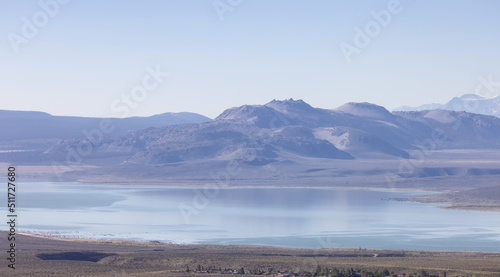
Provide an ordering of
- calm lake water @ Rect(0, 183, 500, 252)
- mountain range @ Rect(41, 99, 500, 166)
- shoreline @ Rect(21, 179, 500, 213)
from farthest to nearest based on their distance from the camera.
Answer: mountain range @ Rect(41, 99, 500, 166)
shoreline @ Rect(21, 179, 500, 213)
calm lake water @ Rect(0, 183, 500, 252)

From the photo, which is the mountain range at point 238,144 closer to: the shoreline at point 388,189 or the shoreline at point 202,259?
the shoreline at point 388,189

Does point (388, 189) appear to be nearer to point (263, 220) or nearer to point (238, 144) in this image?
point (238, 144)

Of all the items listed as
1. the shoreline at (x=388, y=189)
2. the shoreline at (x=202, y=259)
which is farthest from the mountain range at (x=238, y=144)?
the shoreline at (x=202, y=259)

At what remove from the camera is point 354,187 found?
12031 cm

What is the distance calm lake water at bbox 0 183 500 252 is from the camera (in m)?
52.5

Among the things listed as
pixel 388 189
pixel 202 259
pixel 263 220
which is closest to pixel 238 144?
pixel 388 189

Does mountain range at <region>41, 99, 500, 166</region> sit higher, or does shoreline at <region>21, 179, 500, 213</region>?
mountain range at <region>41, 99, 500, 166</region>

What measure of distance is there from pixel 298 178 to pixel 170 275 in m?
100.0

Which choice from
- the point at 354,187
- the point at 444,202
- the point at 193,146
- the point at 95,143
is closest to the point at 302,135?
the point at 193,146

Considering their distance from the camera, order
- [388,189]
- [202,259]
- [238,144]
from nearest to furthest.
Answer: [202,259] → [388,189] → [238,144]

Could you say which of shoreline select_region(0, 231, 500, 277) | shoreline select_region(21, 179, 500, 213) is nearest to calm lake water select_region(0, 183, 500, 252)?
shoreline select_region(21, 179, 500, 213)

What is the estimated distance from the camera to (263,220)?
215ft

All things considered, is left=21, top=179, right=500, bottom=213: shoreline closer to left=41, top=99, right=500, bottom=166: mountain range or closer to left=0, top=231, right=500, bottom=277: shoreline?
left=41, top=99, right=500, bottom=166: mountain range

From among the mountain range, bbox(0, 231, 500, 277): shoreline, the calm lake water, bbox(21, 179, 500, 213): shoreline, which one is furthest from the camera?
the mountain range
